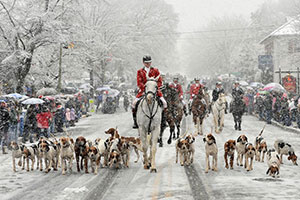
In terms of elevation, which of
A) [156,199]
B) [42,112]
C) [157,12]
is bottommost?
[156,199]

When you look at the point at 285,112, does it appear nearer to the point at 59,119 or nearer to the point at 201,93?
the point at 201,93

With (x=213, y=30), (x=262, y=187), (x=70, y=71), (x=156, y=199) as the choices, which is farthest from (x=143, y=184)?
(x=213, y=30)

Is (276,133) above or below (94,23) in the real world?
below

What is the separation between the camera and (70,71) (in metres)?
37.3

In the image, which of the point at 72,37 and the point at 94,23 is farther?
the point at 94,23

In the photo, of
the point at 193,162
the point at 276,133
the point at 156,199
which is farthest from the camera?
the point at 276,133

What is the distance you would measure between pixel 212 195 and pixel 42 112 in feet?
40.5

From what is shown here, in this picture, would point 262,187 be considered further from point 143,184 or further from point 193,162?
point 193,162

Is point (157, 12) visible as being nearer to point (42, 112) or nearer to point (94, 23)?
point (94, 23)

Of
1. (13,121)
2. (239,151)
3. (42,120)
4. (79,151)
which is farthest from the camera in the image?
(42,120)

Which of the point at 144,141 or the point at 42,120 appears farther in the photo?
the point at 42,120

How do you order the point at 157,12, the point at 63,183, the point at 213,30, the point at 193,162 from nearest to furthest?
1. the point at 63,183
2. the point at 193,162
3. the point at 157,12
4. the point at 213,30

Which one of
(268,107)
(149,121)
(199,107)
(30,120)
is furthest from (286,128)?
(149,121)

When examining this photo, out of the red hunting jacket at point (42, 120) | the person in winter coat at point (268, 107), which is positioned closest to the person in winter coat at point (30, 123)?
the red hunting jacket at point (42, 120)
